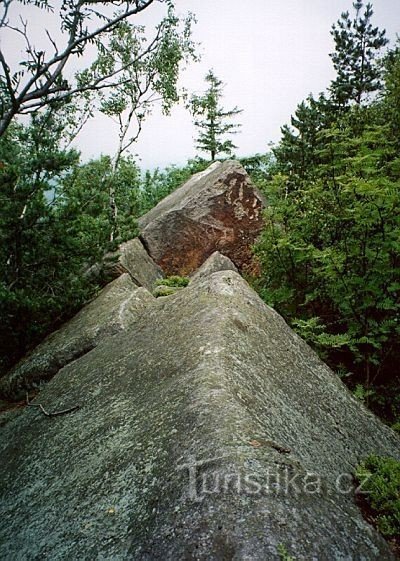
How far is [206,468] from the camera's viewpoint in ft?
7.95

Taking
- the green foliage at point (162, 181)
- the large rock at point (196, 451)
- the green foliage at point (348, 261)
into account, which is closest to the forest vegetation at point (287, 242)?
the green foliage at point (348, 261)

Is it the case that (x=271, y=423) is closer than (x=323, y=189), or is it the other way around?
(x=271, y=423)

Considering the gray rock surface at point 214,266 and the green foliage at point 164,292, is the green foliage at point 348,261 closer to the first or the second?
the gray rock surface at point 214,266

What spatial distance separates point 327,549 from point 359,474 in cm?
126

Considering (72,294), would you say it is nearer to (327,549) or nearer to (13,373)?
(13,373)

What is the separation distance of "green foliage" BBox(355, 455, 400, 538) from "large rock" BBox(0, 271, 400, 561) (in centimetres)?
14

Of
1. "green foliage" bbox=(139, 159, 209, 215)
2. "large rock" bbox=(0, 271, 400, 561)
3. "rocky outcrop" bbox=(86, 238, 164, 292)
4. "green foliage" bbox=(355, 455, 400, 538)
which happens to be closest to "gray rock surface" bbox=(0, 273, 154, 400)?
"large rock" bbox=(0, 271, 400, 561)

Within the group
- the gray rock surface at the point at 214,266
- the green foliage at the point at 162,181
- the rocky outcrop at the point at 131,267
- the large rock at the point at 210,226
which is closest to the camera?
the rocky outcrop at the point at 131,267

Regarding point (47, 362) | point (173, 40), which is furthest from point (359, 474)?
point (173, 40)

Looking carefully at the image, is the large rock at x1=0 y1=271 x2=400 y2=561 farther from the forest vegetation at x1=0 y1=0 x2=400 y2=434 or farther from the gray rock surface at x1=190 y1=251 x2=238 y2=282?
the gray rock surface at x1=190 y1=251 x2=238 y2=282

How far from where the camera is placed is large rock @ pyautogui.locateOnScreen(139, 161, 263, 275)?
41.4ft

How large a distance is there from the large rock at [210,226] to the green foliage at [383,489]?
9.72 metres

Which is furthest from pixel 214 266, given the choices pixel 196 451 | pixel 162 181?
pixel 162 181

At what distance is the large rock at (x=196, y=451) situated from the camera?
2162 mm
